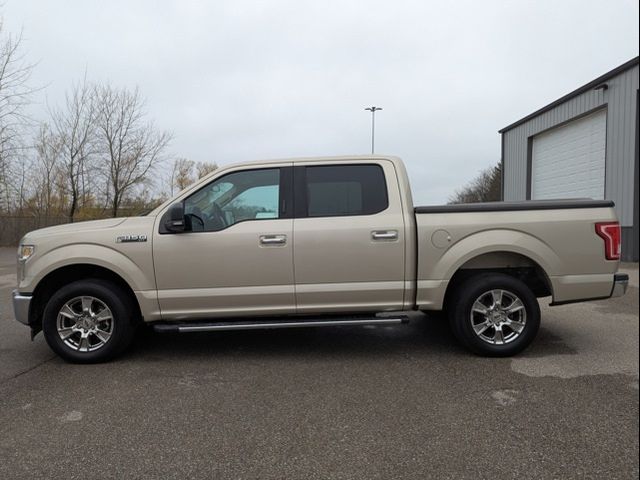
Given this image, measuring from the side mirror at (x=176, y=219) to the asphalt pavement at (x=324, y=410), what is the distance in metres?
1.37

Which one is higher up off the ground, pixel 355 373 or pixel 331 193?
pixel 331 193

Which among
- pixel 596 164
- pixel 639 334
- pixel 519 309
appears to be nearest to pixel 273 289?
pixel 519 309

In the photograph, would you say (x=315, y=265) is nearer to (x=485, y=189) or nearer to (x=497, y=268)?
(x=497, y=268)

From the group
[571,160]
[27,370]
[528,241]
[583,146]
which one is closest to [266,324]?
[27,370]

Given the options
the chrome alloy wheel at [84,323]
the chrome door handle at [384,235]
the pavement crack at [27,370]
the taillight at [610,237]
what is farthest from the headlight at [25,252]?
the taillight at [610,237]

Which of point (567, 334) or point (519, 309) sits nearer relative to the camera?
point (519, 309)

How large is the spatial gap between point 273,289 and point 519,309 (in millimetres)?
2467

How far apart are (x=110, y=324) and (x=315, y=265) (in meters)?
2.15

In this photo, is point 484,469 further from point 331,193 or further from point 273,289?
point 331,193

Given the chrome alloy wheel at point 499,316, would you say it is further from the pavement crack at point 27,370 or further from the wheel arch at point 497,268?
the pavement crack at point 27,370

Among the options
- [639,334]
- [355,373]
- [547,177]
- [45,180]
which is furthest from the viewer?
[45,180]

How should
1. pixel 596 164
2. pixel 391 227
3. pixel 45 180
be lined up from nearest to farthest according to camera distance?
pixel 391 227 → pixel 596 164 → pixel 45 180

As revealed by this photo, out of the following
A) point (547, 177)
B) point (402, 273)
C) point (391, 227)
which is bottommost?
point (402, 273)

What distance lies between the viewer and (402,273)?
465 centimetres
